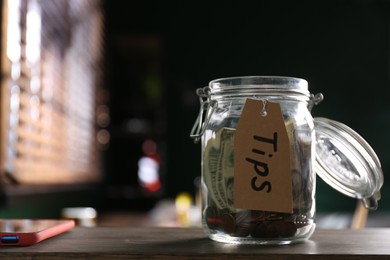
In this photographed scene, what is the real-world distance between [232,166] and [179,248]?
11 centimetres

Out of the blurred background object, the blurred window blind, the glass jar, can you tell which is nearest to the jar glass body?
the glass jar

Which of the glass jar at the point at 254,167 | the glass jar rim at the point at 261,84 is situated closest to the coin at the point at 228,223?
the glass jar at the point at 254,167

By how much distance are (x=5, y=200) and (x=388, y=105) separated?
12.8ft

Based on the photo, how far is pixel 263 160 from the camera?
644 mm

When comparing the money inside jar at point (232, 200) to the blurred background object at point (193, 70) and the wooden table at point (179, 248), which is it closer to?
the wooden table at point (179, 248)

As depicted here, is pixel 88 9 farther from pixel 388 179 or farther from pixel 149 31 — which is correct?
pixel 388 179

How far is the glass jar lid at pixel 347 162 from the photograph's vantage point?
2.29 ft

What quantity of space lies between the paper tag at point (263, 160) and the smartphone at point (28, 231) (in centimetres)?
20

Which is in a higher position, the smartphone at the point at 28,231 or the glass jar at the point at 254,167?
the glass jar at the point at 254,167

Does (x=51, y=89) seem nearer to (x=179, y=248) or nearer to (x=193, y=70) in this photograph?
(x=193, y=70)

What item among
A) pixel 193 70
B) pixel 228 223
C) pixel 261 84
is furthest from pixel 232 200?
pixel 193 70

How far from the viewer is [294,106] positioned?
688 millimetres

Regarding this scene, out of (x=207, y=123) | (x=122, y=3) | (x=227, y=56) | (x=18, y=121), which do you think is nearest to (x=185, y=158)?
(x=227, y=56)

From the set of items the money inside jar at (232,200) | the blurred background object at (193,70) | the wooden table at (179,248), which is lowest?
the wooden table at (179,248)
